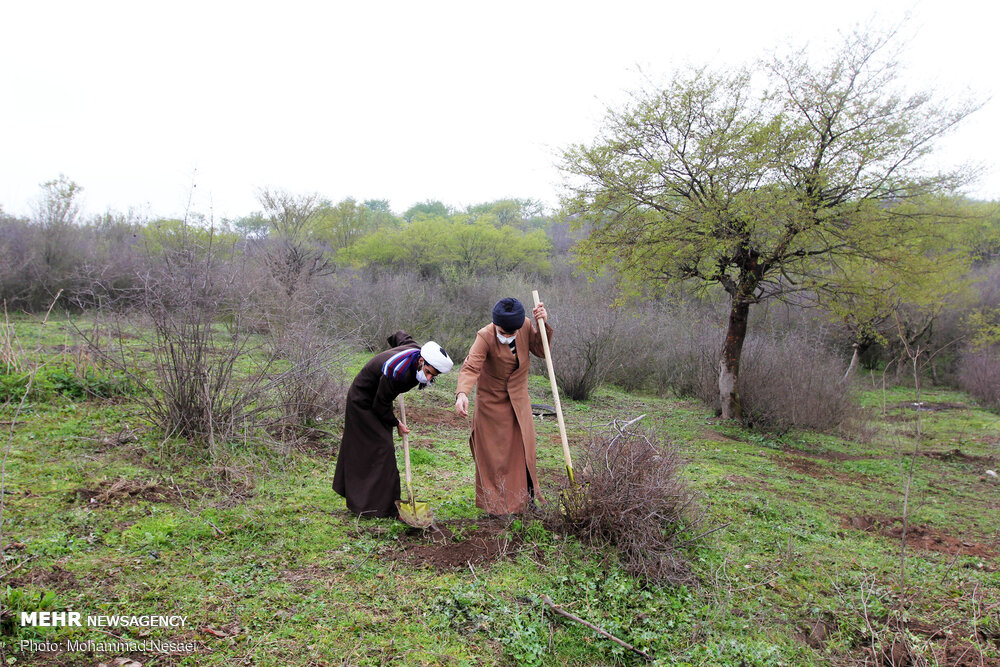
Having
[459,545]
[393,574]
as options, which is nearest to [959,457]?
[459,545]

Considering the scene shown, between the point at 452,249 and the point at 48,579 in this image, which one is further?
the point at 452,249

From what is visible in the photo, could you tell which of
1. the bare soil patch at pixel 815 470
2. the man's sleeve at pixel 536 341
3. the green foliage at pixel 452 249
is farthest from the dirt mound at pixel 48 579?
the green foliage at pixel 452 249

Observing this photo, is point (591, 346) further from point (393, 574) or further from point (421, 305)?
point (393, 574)

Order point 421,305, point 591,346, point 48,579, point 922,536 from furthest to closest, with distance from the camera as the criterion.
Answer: point 421,305
point 591,346
point 922,536
point 48,579

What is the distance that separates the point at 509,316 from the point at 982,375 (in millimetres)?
20201

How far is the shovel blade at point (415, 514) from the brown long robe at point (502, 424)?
17.5 inches

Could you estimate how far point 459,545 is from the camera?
4.09 m

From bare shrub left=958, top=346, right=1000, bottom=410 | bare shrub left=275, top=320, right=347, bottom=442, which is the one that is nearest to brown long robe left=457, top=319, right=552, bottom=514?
bare shrub left=275, top=320, right=347, bottom=442

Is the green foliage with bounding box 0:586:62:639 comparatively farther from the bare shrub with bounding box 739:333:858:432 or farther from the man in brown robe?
the bare shrub with bounding box 739:333:858:432

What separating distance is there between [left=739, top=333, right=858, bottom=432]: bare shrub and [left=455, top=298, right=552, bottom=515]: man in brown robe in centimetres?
819

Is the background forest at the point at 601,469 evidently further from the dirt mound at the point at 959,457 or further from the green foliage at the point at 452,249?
the green foliage at the point at 452,249

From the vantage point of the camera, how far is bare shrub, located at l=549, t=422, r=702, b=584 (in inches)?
155

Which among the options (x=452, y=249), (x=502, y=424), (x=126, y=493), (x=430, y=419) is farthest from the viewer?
(x=452, y=249)

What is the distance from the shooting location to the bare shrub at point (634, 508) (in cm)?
395
